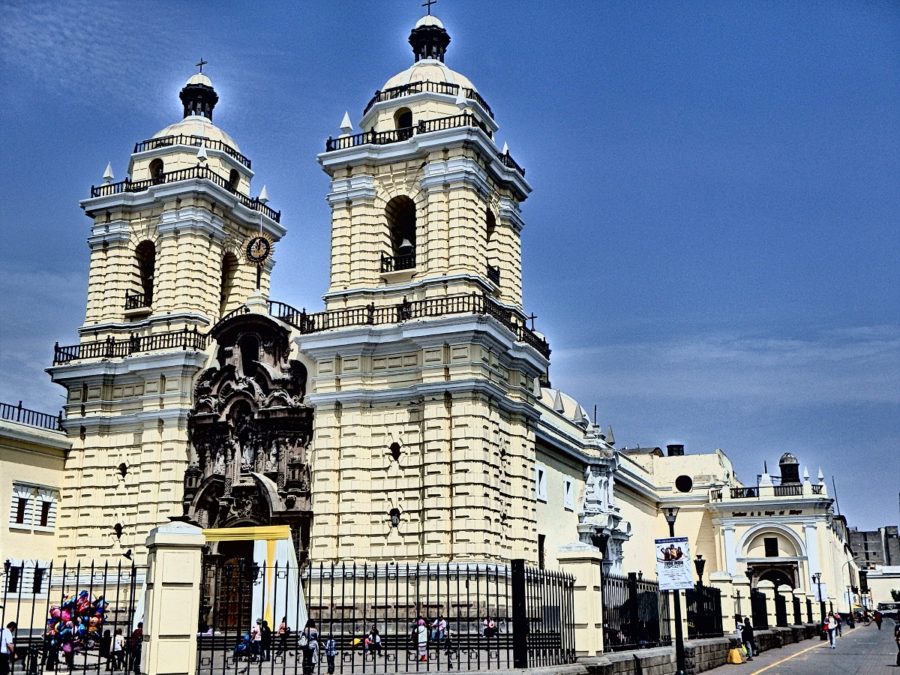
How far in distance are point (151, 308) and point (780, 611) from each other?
91.1 ft

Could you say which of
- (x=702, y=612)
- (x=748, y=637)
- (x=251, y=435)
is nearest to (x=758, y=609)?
(x=748, y=637)

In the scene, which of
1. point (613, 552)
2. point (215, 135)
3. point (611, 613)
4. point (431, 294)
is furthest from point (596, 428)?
point (611, 613)

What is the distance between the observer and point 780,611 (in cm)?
4172

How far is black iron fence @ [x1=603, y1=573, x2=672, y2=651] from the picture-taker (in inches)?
779

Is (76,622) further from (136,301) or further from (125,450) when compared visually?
(136,301)

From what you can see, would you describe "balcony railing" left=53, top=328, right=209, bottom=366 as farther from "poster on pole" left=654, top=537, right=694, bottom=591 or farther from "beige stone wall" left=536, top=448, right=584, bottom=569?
"poster on pole" left=654, top=537, right=694, bottom=591

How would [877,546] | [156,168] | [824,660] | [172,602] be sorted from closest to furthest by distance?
[172,602]
[824,660]
[156,168]
[877,546]

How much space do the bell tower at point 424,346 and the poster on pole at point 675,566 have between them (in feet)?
34.4

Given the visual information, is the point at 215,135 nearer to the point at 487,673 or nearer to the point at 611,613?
the point at 611,613

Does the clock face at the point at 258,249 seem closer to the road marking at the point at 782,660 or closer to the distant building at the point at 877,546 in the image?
the road marking at the point at 782,660

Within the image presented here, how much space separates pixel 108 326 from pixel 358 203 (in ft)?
34.6

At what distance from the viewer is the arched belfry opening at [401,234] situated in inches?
1326

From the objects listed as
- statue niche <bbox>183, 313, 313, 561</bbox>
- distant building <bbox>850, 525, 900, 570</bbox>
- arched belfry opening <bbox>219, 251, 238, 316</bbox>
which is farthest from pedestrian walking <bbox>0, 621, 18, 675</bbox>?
distant building <bbox>850, 525, 900, 570</bbox>

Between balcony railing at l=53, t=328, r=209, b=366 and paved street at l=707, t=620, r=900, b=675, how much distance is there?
20.0 metres
